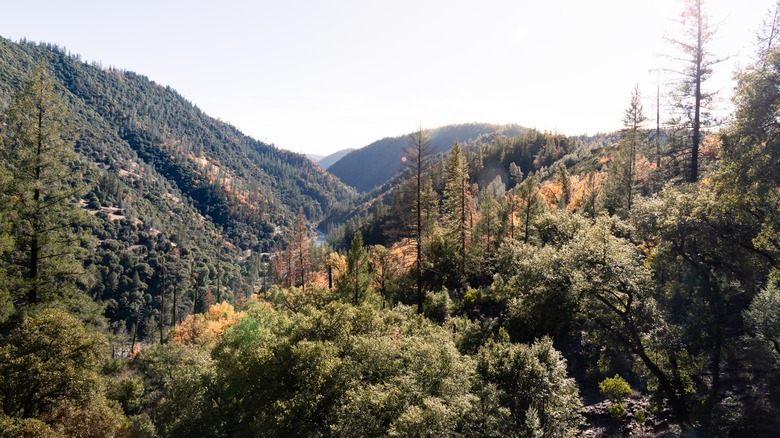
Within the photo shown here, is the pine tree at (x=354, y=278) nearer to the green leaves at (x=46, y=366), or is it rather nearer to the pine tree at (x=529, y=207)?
the green leaves at (x=46, y=366)

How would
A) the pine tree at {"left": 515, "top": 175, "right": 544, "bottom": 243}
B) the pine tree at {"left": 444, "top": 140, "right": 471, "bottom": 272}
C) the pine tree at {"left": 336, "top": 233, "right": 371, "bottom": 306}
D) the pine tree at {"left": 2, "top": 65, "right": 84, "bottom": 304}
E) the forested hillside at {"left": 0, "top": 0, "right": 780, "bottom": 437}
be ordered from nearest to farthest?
the forested hillside at {"left": 0, "top": 0, "right": 780, "bottom": 437}, the pine tree at {"left": 2, "top": 65, "right": 84, "bottom": 304}, the pine tree at {"left": 336, "top": 233, "right": 371, "bottom": 306}, the pine tree at {"left": 515, "top": 175, "right": 544, "bottom": 243}, the pine tree at {"left": 444, "top": 140, "right": 471, "bottom": 272}

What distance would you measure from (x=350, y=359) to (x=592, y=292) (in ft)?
36.2

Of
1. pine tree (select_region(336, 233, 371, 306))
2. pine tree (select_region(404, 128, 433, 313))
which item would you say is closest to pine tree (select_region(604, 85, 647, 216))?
pine tree (select_region(404, 128, 433, 313))

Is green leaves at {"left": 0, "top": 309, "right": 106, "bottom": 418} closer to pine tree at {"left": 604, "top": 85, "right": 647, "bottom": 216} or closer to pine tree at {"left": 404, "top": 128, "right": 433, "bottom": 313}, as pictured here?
pine tree at {"left": 404, "top": 128, "right": 433, "bottom": 313}

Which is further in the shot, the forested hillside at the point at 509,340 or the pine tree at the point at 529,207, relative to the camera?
the pine tree at the point at 529,207

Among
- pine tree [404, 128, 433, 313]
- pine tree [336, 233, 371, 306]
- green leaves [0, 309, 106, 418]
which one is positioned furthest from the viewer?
pine tree [336, 233, 371, 306]

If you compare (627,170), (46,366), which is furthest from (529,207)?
(46,366)

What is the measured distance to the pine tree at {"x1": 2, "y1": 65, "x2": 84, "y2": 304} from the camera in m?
18.3

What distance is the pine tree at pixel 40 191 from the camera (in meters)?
18.3

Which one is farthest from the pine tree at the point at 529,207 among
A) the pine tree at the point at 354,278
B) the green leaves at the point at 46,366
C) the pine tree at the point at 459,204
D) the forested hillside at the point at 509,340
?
the green leaves at the point at 46,366

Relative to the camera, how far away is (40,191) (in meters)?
19.0

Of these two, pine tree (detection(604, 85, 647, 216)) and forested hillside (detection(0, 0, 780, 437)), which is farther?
pine tree (detection(604, 85, 647, 216))

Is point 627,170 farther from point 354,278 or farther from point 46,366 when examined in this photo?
point 46,366

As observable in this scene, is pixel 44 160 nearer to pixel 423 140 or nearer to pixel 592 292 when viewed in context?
pixel 423 140
